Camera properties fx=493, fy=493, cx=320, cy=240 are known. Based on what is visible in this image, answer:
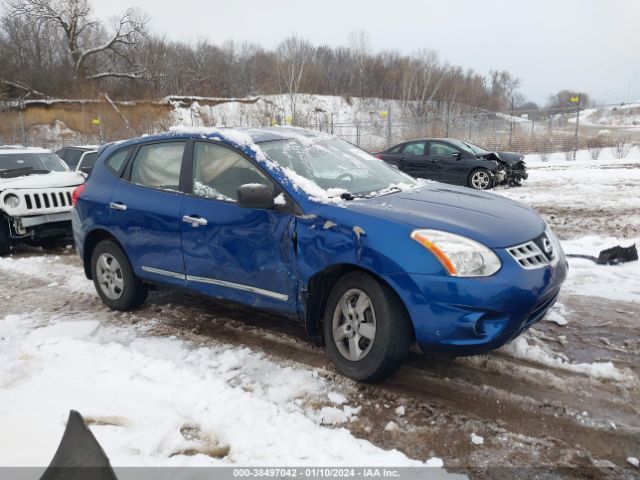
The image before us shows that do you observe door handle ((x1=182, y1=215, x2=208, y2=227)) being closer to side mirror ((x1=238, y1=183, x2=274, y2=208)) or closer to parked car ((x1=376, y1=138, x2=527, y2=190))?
side mirror ((x1=238, y1=183, x2=274, y2=208))

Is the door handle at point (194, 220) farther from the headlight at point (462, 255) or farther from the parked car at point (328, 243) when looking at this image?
the headlight at point (462, 255)

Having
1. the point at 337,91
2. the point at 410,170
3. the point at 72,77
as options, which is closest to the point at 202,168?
the point at 410,170

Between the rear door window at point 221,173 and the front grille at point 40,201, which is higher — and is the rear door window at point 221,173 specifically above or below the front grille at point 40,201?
above

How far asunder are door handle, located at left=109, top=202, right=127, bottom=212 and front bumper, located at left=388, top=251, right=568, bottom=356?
288 centimetres

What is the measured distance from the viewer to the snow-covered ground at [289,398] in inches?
105

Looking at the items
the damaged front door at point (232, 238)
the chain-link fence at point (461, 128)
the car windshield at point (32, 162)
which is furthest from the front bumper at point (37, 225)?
the chain-link fence at point (461, 128)

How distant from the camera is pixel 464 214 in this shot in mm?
3336

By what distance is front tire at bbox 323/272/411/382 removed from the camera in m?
3.11

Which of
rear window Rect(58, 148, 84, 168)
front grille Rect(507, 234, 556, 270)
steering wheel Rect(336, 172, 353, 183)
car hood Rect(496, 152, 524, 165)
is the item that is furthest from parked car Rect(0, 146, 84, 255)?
car hood Rect(496, 152, 524, 165)

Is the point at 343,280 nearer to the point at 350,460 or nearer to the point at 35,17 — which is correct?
the point at 350,460

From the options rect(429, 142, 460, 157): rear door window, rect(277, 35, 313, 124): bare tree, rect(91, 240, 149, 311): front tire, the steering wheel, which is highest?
rect(277, 35, 313, 124): bare tree

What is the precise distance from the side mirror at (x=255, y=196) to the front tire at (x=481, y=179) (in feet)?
35.2

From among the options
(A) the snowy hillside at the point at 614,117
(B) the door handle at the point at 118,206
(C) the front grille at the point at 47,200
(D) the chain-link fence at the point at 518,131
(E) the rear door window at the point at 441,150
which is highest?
(A) the snowy hillside at the point at 614,117

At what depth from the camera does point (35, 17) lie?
44.3m
